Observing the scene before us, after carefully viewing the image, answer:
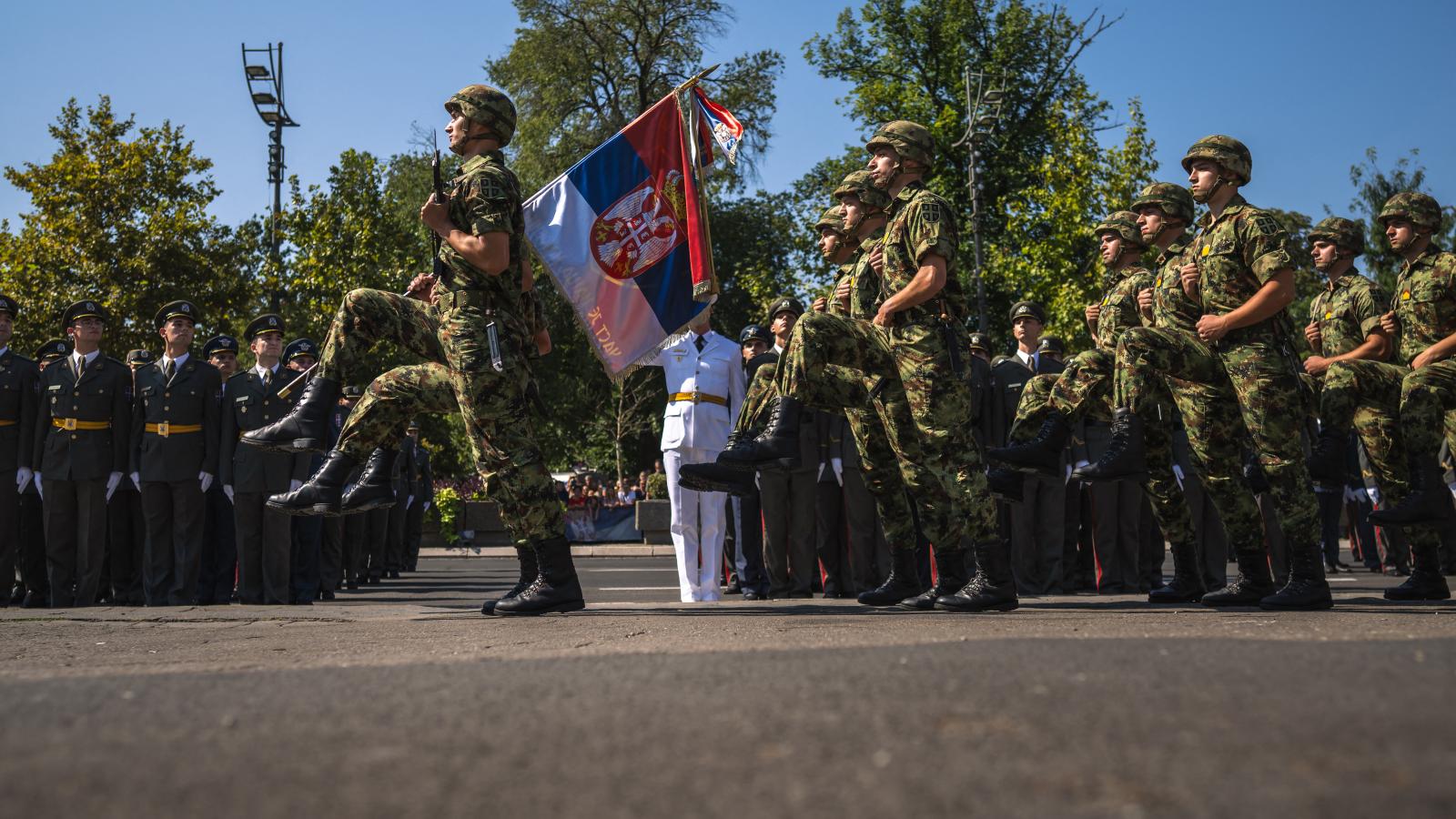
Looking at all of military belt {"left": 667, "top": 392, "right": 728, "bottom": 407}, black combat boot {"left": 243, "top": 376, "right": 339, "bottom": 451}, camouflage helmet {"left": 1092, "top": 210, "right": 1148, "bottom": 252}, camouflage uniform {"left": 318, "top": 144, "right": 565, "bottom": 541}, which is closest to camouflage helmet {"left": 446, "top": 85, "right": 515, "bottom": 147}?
camouflage uniform {"left": 318, "top": 144, "right": 565, "bottom": 541}

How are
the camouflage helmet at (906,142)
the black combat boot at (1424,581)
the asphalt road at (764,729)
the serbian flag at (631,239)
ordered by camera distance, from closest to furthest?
the asphalt road at (764,729)
the camouflage helmet at (906,142)
the black combat boot at (1424,581)
the serbian flag at (631,239)

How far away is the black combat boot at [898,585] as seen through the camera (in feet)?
23.0

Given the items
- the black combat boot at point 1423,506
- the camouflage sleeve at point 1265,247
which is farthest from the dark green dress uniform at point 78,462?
the black combat boot at point 1423,506

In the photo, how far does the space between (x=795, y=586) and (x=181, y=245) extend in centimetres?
2229

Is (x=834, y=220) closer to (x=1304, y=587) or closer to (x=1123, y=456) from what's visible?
(x=1123, y=456)

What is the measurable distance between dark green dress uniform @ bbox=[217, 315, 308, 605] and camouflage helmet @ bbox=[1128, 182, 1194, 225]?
20.5 feet

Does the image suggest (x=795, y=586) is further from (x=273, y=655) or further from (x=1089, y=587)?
(x=273, y=655)

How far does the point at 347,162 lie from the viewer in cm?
3136

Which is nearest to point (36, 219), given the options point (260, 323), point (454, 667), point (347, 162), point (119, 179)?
point (119, 179)

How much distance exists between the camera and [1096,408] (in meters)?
7.19

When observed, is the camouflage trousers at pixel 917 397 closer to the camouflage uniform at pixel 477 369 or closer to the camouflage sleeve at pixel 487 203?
the camouflage uniform at pixel 477 369

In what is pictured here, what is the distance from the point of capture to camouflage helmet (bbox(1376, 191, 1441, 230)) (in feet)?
24.6

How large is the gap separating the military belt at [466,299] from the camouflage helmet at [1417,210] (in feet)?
16.5

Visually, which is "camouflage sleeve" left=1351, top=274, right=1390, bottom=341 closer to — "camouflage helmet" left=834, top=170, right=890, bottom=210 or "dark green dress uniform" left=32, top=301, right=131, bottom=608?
"camouflage helmet" left=834, top=170, right=890, bottom=210
